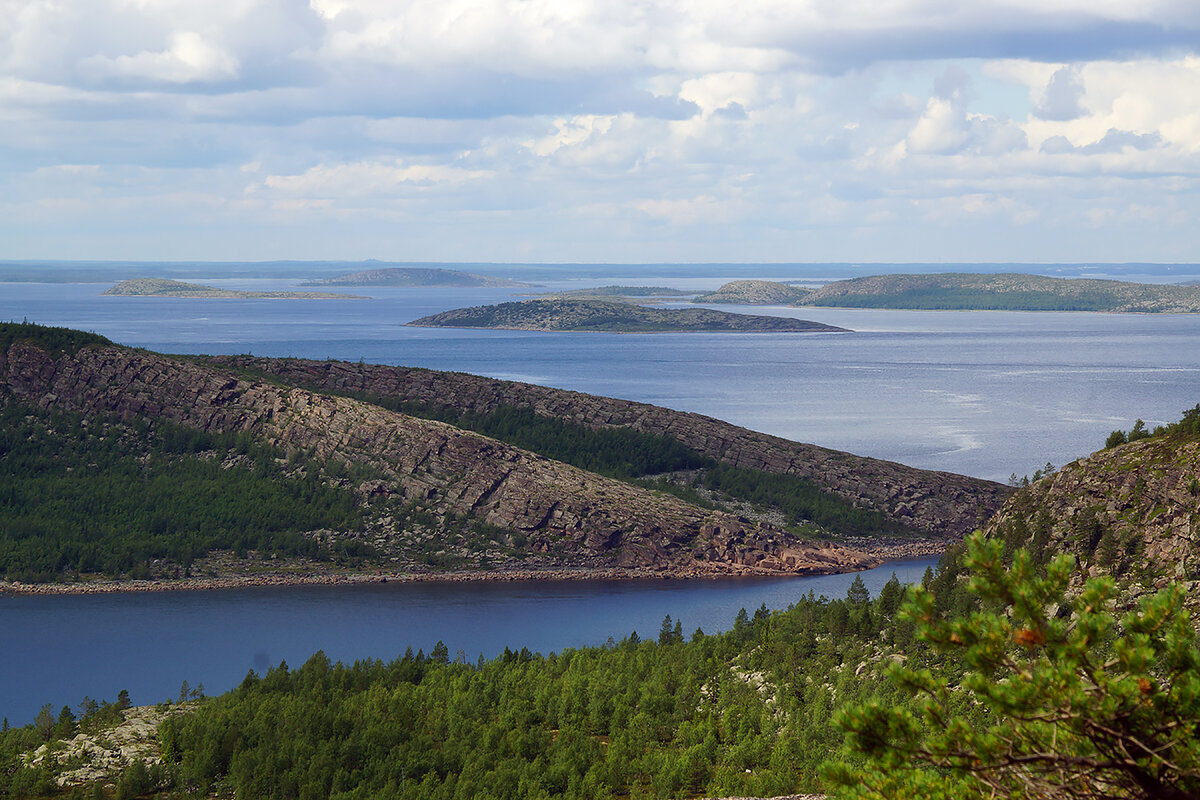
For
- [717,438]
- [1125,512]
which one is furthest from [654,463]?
[1125,512]

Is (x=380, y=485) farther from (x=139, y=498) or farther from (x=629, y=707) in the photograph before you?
(x=629, y=707)

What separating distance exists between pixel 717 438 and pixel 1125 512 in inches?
2635

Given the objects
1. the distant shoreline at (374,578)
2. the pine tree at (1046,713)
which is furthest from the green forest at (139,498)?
the pine tree at (1046,713)

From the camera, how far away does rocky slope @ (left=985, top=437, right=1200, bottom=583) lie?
46.4 meters

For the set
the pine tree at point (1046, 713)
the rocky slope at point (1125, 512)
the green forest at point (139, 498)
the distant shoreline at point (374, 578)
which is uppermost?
the pine tree at point (1046, 713)

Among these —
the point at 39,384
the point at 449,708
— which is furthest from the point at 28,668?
the point at 39,384

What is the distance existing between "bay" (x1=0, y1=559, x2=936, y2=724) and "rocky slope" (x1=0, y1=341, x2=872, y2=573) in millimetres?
4573

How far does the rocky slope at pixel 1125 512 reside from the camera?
152 ft

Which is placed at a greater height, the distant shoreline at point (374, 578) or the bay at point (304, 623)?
the distant shoreline at point (374, 578)

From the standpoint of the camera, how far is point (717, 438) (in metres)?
116

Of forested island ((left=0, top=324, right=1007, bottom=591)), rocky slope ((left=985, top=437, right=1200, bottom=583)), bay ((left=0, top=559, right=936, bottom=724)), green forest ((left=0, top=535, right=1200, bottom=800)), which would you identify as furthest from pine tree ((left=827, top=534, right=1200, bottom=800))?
forested island ((left=0, top=324, right=1007, bottom=591))

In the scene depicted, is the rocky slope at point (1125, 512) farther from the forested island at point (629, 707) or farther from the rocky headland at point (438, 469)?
the rocky headland at point (438, 469)

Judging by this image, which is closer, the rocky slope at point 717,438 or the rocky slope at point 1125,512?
the rocky slope at point 1125,512

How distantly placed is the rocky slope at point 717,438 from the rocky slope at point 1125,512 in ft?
145
